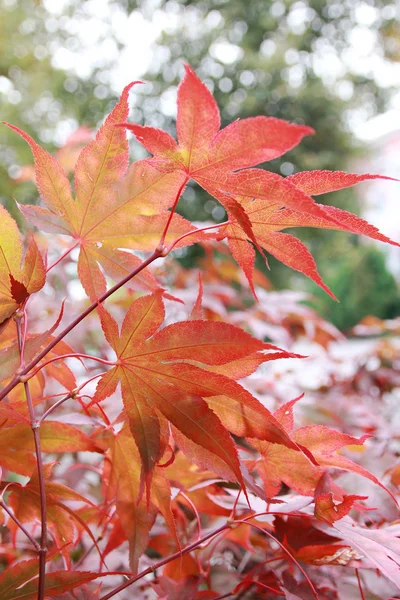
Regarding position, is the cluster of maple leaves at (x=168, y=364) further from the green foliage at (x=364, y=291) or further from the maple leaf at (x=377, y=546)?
the green foliage at (x=364, y=291)

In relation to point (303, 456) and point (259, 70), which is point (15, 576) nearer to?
point (303, 456)

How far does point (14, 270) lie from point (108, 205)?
0.06 meters

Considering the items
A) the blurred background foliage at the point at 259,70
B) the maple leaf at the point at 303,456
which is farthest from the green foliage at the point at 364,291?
the maple leaf at the point at 303,456

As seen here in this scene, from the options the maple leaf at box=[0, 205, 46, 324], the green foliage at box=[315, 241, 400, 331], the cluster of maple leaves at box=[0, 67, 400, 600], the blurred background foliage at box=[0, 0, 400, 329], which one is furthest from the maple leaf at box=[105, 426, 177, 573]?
the green foliage at box=[315, 241, 400, 331]

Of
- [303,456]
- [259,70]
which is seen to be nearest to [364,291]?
[259,70]

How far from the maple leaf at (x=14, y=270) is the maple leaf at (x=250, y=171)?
0.26 ft

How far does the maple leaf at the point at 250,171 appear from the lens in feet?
0.72

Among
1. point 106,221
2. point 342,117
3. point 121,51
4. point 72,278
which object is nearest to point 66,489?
point 106,221

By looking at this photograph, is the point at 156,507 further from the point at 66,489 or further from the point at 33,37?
the point at 33,37

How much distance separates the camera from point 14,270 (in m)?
0.28

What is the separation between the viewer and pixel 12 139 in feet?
8.46

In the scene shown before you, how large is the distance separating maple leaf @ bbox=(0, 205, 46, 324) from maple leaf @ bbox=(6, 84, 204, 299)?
0.10 ft

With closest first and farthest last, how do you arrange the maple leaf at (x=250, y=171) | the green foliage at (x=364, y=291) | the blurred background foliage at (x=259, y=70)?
1. the maple leaf at (x=250, y=171)
2. the blurred background foliage at (x=259, y=70)
3. the green foliage at (x=364, y=291)

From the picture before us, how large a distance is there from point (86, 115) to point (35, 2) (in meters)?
1.32
